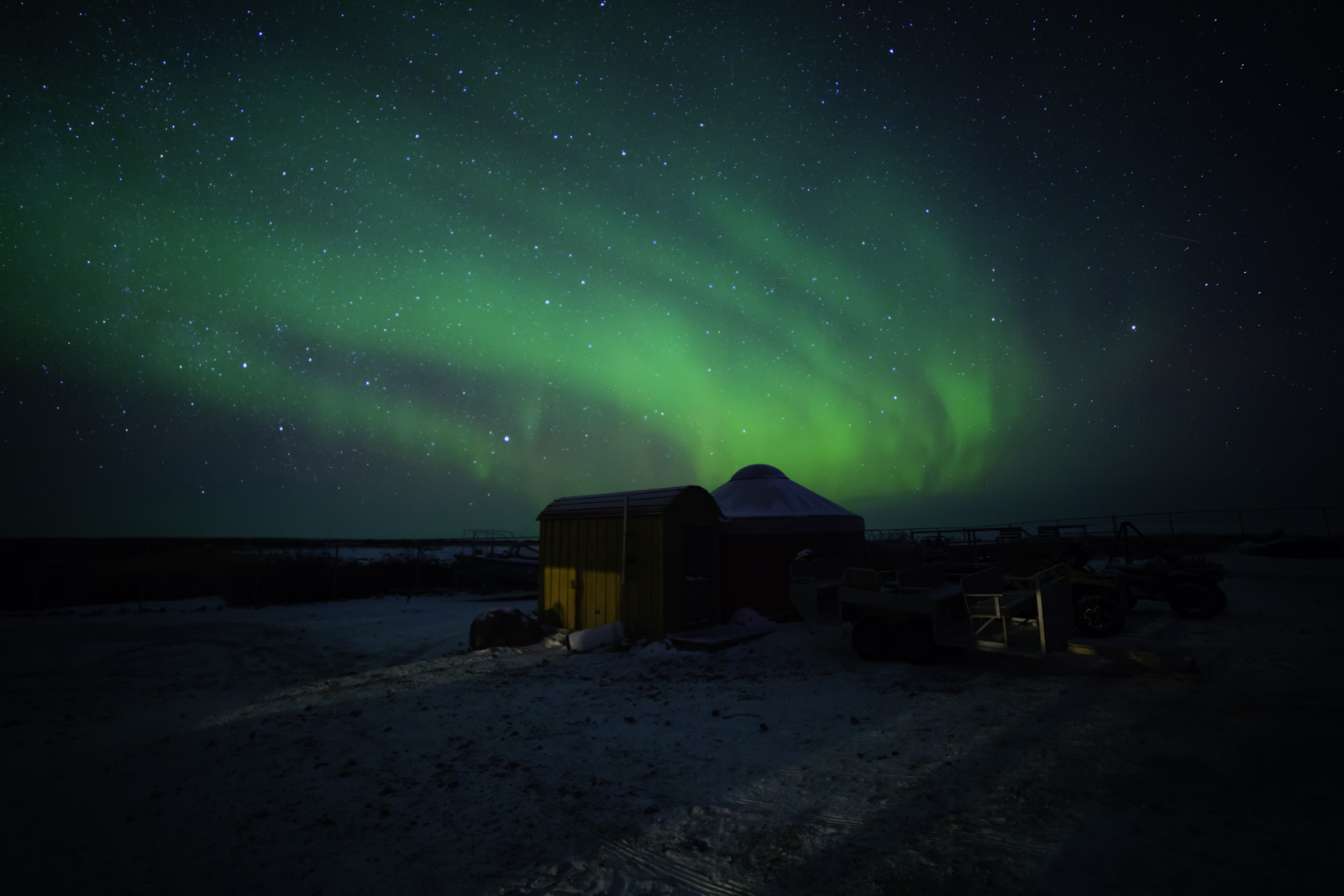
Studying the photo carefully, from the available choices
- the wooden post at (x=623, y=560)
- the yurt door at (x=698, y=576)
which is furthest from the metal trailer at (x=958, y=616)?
the wooden post at (x=623, y=560)

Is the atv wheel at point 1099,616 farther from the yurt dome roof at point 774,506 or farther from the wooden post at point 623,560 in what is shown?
the wooden post at point 623,560

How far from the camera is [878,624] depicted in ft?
33.1

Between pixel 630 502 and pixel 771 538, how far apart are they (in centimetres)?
424

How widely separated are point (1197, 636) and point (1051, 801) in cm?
822

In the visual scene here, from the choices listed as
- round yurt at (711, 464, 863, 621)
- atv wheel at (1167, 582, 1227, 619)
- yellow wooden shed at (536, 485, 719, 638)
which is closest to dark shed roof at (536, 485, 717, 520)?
yellow wooden shed at (536, 485, 719, 638)

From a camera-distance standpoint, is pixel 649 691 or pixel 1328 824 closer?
pixel 1328 824

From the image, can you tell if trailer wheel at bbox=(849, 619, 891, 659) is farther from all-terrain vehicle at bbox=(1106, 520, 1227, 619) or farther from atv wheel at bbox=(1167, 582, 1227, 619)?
atv wheel at bbox=(1167, 582, 1227, 619)

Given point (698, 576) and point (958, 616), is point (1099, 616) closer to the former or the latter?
point (958, 616)

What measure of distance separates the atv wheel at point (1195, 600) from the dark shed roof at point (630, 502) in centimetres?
980

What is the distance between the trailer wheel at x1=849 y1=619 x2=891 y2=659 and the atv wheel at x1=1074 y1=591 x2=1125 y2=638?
12.1 feet

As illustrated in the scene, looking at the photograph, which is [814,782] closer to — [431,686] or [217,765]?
[217,765]

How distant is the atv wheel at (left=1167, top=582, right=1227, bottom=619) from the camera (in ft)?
38.3

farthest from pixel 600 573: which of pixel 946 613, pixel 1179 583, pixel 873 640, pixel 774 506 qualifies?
pixel 1179 583

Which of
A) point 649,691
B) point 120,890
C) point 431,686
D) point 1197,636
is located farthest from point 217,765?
point 1197,636
